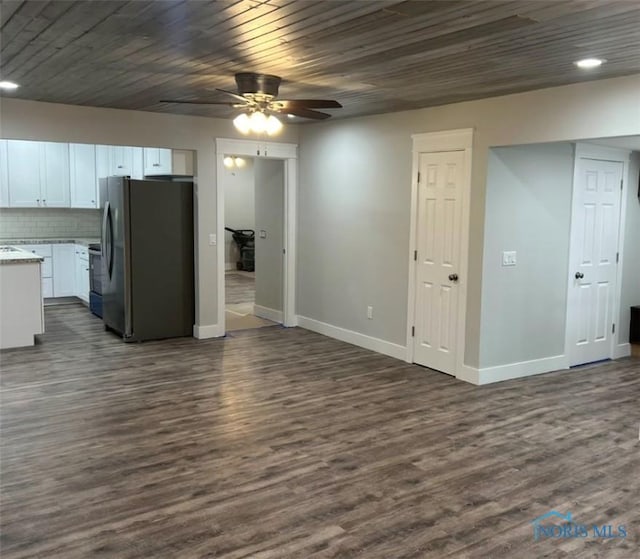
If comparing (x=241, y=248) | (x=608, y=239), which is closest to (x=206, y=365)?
(x=608, y=239)

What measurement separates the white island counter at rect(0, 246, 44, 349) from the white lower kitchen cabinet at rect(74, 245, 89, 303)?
2.14m

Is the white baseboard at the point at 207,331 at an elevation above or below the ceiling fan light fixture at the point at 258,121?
below

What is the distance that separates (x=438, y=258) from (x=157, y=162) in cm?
411

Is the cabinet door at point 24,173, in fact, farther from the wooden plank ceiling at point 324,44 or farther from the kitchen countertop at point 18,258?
the wooden plank ceiling at point 324,44

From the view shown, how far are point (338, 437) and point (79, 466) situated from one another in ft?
5.19

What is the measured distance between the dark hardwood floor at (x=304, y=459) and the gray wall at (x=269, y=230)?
2025mm

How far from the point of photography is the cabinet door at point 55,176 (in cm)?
849

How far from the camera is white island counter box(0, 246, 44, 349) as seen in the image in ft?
19.9

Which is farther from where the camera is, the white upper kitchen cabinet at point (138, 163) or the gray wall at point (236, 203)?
the gray wall at point (236, 203)

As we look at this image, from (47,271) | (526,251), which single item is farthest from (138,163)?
(526,251)

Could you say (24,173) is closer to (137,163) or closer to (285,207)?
(137,163)

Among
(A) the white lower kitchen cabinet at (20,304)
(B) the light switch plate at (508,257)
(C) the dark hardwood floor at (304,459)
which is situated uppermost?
(B) the light switch plate at (508,257)

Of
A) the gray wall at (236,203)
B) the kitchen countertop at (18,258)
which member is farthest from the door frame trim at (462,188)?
the gray wall at (236,203)

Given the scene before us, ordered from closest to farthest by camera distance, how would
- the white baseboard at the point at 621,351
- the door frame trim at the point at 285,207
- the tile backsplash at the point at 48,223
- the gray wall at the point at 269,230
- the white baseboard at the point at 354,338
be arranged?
the white baseboard at the point at 354,338, the white baseboard at the point at 621,351, the door frame trim at the point at 285,207, the gray wall at the point at 269,230, the tile backsplash at the point at 48,223
